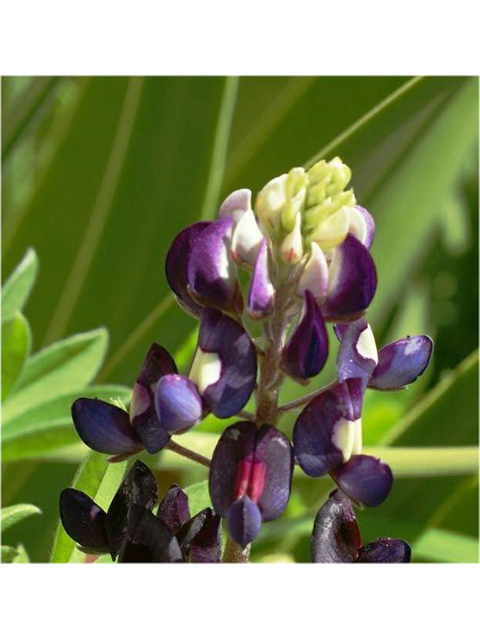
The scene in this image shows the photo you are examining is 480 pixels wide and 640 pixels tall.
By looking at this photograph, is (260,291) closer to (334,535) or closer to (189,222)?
(334,535)

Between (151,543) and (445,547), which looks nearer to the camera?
(151,543)

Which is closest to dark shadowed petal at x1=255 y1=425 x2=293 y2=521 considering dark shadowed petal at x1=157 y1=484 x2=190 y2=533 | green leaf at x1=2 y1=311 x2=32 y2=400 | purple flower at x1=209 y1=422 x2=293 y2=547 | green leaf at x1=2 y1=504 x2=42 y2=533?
purple flower at x1=209 y1=422 x2=293 y2=547

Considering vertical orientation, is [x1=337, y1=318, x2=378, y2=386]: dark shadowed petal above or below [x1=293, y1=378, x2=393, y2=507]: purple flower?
above

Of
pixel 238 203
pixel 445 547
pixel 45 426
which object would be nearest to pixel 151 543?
pixel 238 203

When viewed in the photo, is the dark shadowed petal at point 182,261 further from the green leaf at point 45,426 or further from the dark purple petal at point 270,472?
the green leaf at point 45,426

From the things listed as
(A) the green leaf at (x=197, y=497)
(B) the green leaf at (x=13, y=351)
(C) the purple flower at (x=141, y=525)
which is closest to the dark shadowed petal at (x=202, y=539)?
(C) the purple flower at (x=141, y=525)

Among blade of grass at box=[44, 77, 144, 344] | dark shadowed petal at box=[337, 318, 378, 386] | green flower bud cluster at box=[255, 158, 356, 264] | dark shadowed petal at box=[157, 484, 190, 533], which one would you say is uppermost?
blade of grass at box=[44, 77, 144, 344]

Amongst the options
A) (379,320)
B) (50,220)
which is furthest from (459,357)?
(50,220)

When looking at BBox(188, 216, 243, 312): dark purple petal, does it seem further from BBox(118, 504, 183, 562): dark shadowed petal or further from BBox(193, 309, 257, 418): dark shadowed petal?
BBox(118, 504, 183, 562): dark shadowed petal
